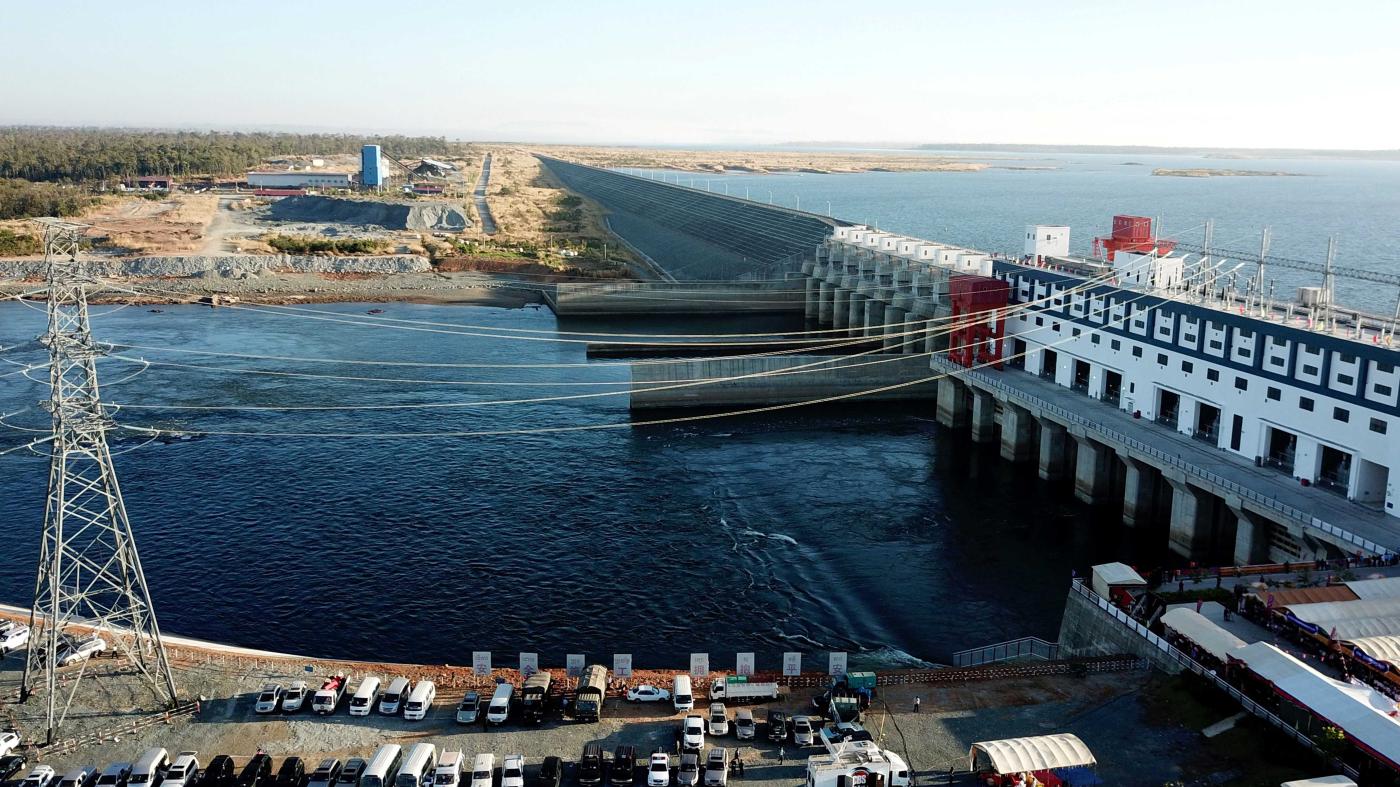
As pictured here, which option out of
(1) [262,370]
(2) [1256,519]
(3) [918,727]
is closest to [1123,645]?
(3) [918,727]

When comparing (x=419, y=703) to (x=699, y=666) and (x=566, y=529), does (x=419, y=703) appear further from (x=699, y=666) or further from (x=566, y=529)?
(x=566, y=529)

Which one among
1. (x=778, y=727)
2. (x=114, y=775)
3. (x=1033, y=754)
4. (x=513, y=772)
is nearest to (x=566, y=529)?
(x=778, y=727)

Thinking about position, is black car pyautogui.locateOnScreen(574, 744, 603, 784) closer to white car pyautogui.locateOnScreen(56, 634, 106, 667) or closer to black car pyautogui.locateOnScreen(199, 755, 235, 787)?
black car pyautogui.locateOnScreen(199, 755, 235, 787)

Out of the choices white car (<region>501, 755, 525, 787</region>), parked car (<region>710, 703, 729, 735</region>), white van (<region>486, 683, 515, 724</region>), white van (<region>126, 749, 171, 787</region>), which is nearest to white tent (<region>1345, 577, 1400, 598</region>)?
parked car (<region>710, 703, 729, 735</region>)

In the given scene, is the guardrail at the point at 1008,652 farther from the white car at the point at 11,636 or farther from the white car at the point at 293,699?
the white car at the point at 11,636

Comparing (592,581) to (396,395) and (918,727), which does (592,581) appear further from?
(396,395)

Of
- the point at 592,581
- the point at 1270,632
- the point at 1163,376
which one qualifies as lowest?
the point at 592,581

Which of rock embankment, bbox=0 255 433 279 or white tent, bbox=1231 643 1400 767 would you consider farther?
rock embankment, bbox=0 255 433 279
